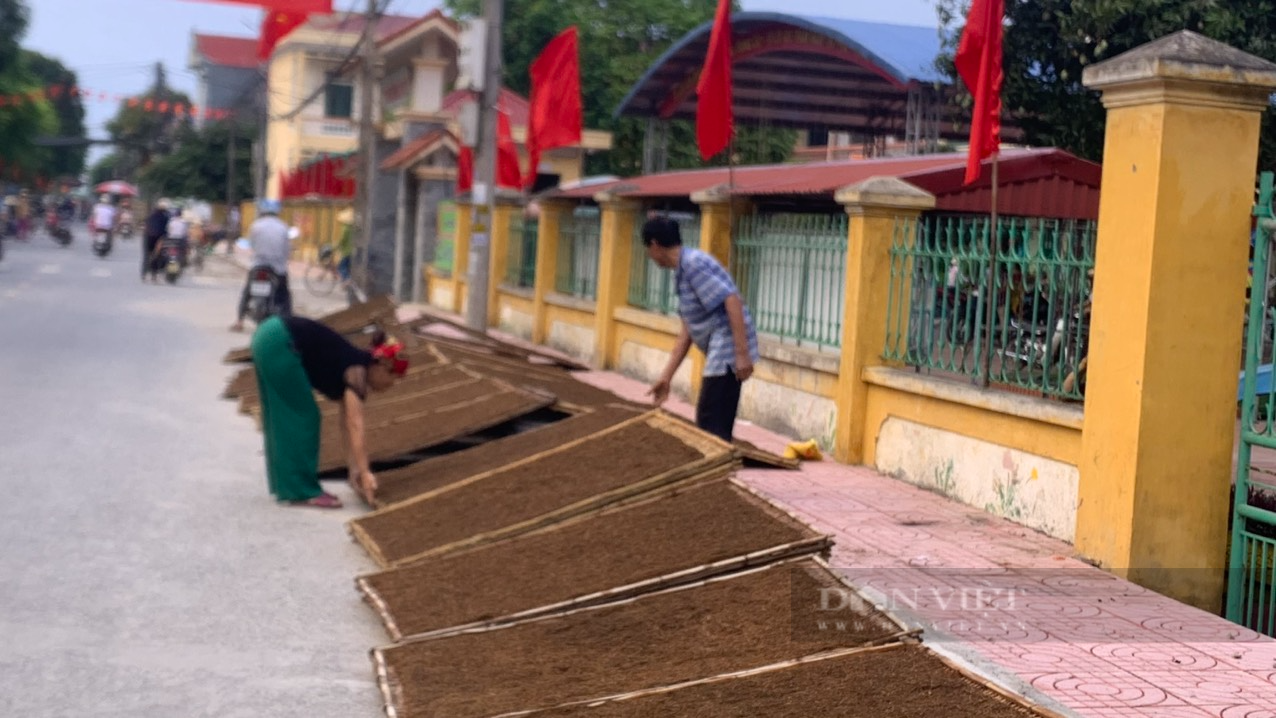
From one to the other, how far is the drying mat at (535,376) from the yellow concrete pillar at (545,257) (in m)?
4.71

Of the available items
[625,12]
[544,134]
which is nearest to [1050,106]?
[544,134]

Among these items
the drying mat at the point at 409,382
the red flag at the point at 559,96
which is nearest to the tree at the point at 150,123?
the red flag at the point at 559,96

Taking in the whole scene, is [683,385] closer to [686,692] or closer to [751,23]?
[751,23]

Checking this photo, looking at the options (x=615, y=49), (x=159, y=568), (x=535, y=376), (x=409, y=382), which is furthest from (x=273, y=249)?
(x=615, y=49)

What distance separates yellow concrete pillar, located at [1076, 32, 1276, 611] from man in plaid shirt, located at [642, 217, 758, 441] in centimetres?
217

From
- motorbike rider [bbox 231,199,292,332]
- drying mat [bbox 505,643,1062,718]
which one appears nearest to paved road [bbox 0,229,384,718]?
drying mat [bbox 505,643,1062,718]

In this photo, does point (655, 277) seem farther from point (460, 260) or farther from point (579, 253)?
point (460, 260)

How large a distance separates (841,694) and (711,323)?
415cm

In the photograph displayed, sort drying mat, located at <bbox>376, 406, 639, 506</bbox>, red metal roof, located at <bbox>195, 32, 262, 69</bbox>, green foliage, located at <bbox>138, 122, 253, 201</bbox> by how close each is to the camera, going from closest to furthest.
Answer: drying mat, located at <bbox>376, 406, 639, 506</bbox> < green foliage, located at <bbox>138, 122, 253, 201</bbox> < red metal roof, located at <bbox>195, 32, 262, 69</bbox>

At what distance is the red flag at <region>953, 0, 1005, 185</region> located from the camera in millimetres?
8414

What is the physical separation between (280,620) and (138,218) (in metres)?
97.7

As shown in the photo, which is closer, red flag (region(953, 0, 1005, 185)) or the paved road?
the paved road

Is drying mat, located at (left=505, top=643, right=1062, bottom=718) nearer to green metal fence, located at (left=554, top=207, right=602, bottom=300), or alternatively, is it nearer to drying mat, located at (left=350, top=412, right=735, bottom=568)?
drying mat, located at (left=350, top=412, right=735, bottom=568)

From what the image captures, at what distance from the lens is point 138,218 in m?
98.9
